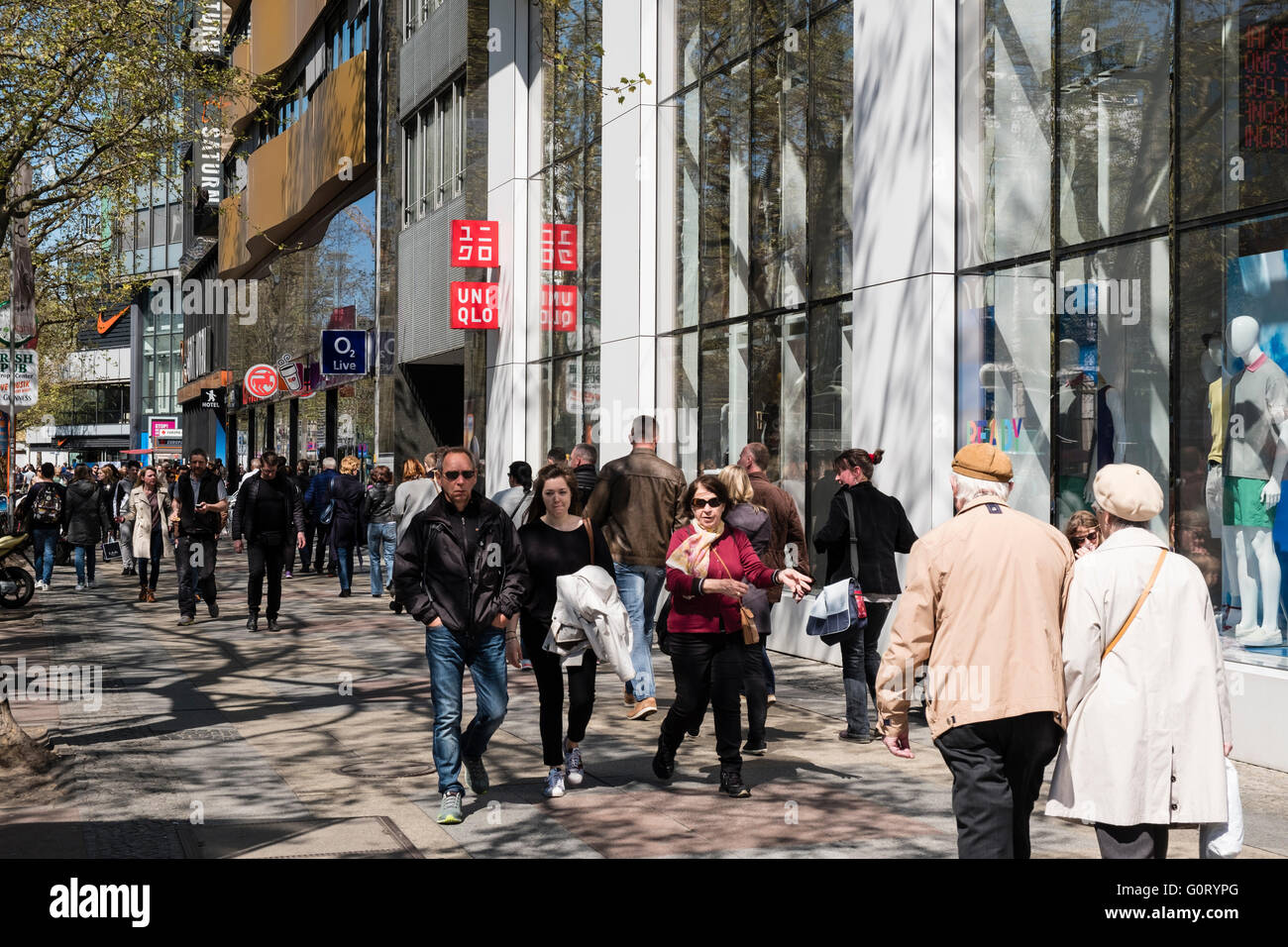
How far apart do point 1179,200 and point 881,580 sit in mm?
3451

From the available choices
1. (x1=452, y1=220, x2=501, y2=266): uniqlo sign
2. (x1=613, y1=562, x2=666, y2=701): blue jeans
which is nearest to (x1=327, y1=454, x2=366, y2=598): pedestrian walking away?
(x1=452, y1=220, x2=501, y2=266): uniqlo sign

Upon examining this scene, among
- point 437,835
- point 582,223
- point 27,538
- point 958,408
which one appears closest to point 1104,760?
point 437,835

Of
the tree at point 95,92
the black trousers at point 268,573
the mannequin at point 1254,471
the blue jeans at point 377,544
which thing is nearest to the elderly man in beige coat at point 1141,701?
the mannequin at point 1254,471

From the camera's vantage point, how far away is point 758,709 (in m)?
8.65

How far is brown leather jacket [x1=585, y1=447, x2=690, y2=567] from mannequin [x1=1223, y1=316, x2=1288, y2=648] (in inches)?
152

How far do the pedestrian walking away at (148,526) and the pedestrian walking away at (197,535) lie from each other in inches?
91.5

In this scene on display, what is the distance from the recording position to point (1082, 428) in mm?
10781

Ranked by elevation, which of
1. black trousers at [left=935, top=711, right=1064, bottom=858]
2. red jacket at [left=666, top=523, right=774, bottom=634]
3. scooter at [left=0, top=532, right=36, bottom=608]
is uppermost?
red jacket at [left=666, top=523, right=774, bottom=634]

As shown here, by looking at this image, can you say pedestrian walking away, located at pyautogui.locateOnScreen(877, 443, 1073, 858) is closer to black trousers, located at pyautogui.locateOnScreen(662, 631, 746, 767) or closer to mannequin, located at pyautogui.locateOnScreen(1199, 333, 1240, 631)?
black trousers, located at pyautogui.locateOnScreen(662, 631, 746, 767)

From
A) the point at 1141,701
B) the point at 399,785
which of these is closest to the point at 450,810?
the point at 399,785

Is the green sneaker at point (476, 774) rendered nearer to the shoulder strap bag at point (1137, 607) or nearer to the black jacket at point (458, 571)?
the black jacket at point (458, 571)

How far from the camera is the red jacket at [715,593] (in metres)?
7.48

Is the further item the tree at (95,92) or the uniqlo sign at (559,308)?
the uniqlo sign at (559,308)

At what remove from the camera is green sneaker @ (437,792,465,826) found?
6.90 m
